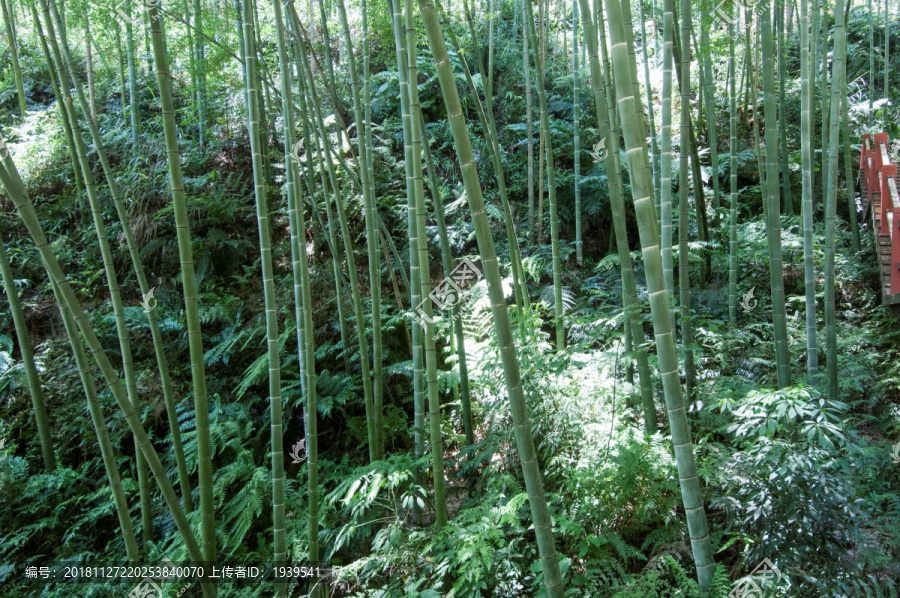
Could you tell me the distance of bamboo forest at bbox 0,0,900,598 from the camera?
6.90ft

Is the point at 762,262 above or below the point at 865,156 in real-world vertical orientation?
below

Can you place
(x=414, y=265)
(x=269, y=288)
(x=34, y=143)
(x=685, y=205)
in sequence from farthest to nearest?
1. (x=34, y=143)
2. (x=414, y=265)
3. (x=685, y=205)
4. (x=269, y=288)

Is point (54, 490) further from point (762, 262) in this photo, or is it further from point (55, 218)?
point (762, 262)

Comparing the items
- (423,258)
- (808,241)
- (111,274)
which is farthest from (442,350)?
(808,241)

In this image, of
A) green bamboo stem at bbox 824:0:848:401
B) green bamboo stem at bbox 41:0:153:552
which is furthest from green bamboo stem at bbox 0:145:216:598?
green bamboo stem at bbox 824:0:848:401

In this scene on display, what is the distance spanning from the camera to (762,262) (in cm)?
505

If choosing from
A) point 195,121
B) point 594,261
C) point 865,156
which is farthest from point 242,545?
point 865,156

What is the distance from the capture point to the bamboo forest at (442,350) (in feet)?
6.90

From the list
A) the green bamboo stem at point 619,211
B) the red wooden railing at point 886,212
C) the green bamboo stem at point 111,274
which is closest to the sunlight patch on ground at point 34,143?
the green bamboo stem at point 111,274

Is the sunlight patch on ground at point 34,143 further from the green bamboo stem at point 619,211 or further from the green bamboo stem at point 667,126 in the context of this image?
the green bamboo stem at point 667,126

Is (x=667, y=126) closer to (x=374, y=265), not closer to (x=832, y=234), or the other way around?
(x=832, y=234)

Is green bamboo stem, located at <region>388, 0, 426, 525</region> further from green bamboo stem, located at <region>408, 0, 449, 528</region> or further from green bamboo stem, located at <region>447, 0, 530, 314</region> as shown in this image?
green bamboo stem, located at <region>447, 0, 530, 314</region>

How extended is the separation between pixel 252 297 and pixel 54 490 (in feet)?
7.63

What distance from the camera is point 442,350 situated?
4.33 metres
